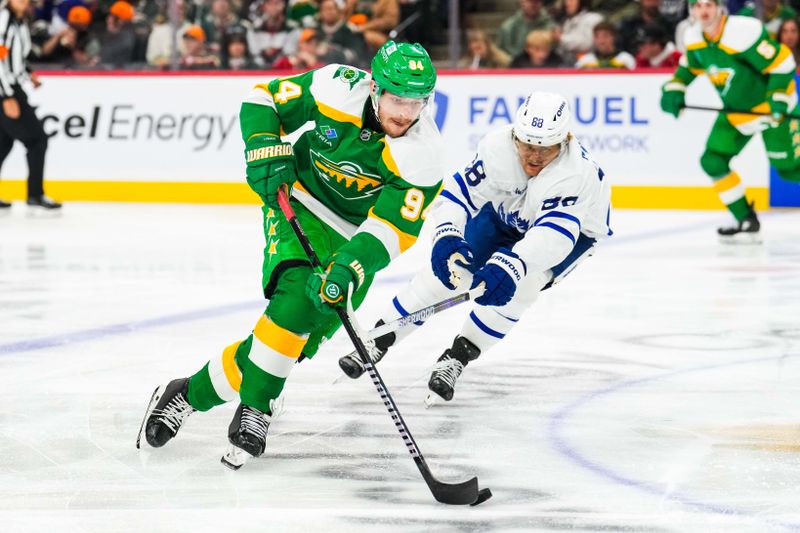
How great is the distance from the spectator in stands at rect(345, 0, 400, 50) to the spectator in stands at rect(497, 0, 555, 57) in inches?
30.9

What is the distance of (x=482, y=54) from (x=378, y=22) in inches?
31.5

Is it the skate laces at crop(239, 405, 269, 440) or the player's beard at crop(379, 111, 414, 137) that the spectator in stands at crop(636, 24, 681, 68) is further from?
the skate laces at crop(239, 405, 269, 440)

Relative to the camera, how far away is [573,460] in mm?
3162

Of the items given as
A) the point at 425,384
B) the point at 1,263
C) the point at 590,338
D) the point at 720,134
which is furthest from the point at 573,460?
the point at 720,134

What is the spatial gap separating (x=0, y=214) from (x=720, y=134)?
16.1ft

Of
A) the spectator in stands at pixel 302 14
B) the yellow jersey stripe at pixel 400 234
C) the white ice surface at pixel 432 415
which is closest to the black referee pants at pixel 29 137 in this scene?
the spectator in stands at pixel 302 14

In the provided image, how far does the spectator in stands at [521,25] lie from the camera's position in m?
9.50

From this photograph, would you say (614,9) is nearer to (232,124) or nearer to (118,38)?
(232,124)

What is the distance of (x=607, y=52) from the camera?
9289 mm

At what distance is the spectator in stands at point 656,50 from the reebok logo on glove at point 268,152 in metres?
6.44

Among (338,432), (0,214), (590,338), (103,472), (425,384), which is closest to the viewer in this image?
(103,472)

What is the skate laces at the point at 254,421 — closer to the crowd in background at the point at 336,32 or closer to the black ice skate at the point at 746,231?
the black ice skate at the point at 746,231

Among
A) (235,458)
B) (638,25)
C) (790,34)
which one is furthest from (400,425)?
(638,25)

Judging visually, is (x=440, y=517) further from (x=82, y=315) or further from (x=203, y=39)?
(x=203, y=39)
